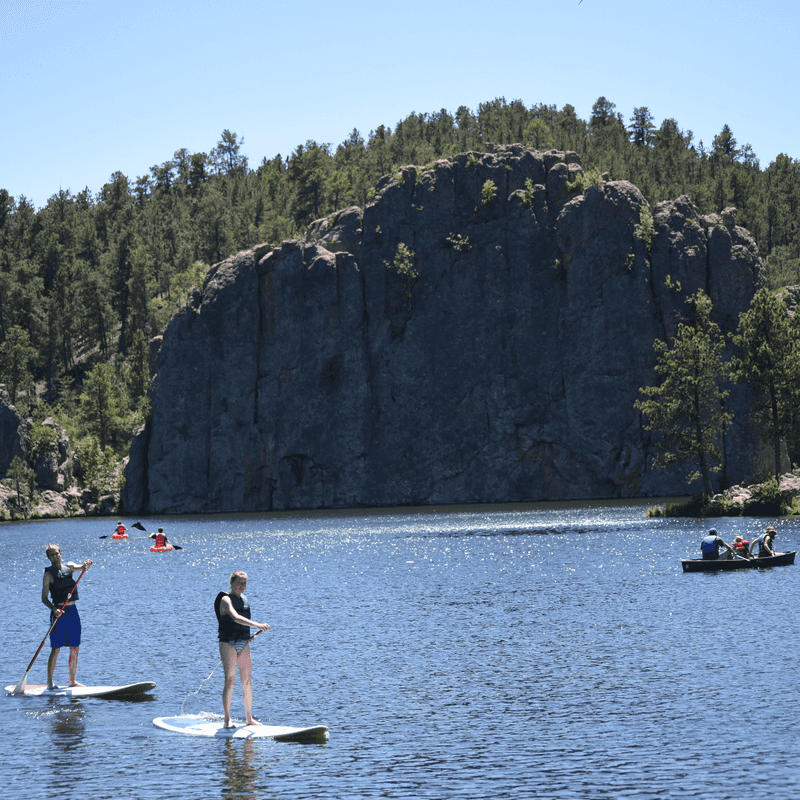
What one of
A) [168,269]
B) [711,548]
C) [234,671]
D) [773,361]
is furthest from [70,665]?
[168,269]

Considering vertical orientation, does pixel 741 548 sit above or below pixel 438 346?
below

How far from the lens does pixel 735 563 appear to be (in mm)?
52438

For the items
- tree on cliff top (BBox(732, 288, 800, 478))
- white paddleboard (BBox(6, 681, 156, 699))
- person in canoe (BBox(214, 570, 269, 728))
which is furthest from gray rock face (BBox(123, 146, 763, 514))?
person in canoe (BBox(214, 570, 269, 728))

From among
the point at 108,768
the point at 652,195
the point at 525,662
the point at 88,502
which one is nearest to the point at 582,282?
the point at 652,195

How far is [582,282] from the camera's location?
5807 inches

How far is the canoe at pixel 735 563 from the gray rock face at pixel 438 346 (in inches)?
3454

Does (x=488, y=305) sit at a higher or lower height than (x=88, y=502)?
higher

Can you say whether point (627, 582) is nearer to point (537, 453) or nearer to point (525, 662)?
point (525, 662)

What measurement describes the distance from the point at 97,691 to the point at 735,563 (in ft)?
122

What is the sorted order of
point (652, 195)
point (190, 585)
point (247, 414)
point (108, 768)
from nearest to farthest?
point (108, 768)
point (190, 585)
point (247, 414)
point (652, 195)

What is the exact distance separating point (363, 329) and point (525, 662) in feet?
415

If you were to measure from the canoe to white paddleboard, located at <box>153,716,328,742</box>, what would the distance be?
3472cm

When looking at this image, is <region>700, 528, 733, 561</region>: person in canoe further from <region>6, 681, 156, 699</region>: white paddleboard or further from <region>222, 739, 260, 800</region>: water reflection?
<region>222, 739, 260, 800</region>: water reflection

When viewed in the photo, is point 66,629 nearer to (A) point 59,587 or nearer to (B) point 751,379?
(A) point 59,587
